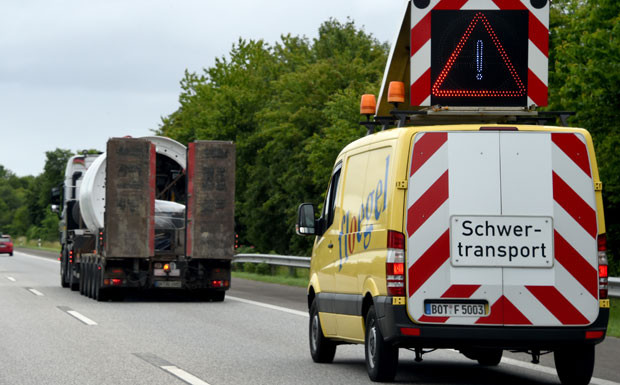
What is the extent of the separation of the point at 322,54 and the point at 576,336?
54583 millimetres

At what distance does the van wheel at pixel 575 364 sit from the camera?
910 centimetres

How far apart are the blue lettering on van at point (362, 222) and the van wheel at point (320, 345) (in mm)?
1060

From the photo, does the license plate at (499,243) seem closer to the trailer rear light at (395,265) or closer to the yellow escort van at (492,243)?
the yellow escort van at (492,243)

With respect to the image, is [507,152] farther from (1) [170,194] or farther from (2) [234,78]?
(2) [234,78]

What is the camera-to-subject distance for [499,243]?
8.79 metres

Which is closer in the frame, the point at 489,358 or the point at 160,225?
the point at 489,358

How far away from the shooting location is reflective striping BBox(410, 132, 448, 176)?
8914mm

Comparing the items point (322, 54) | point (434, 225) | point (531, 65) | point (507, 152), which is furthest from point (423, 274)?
point (322, 54)

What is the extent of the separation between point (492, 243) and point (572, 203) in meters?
0.72

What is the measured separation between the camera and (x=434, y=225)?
8.80 meters

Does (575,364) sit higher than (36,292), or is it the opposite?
(36,292)

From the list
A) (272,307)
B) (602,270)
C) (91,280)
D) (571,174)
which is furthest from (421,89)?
(91,280)

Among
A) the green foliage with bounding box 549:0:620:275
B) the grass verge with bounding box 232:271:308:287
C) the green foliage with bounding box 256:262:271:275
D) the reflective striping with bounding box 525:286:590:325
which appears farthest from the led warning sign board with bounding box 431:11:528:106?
the green foliage with bounding box 256:262:271:275

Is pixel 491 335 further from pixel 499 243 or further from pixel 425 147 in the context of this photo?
pixel 425 147
